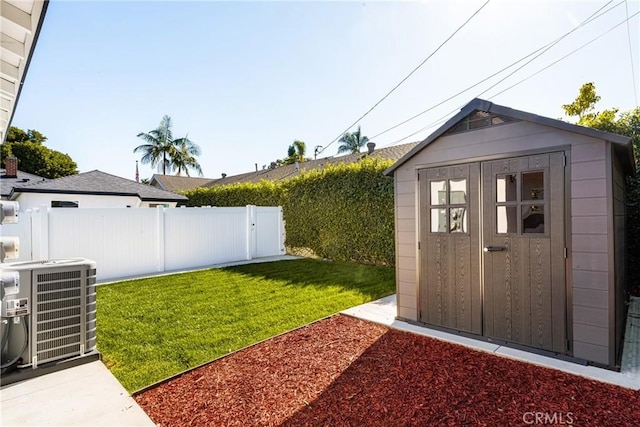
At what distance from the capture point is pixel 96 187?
13.1 m

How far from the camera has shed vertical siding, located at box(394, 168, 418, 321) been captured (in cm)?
434

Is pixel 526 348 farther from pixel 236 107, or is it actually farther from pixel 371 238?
pixel 236 107

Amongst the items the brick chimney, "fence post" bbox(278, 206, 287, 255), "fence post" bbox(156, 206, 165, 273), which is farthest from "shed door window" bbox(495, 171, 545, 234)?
the brick chimney

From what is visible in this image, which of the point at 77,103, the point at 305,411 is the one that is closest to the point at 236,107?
the point at 77,103

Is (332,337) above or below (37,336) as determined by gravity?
below

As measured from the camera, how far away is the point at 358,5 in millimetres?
7004

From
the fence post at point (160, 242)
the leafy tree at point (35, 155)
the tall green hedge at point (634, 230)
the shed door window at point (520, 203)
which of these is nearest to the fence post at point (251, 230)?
the fence post at point (160, 242)

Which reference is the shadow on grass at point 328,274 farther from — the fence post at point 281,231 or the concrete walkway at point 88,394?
the concrete walkway at point 88,394

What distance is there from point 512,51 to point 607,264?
813cm

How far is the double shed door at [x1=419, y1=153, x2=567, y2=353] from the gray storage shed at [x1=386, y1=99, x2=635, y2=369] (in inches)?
0.4

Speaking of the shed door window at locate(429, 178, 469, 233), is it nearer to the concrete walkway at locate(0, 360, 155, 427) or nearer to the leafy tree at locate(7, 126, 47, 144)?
the concrete walkway at locate(0, 360, 155, 427)

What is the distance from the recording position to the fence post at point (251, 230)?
406 inches

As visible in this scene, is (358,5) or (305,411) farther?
(358,5)

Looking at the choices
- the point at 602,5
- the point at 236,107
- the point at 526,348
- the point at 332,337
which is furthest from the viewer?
the point at 236,107
